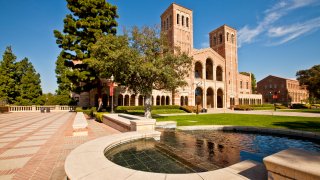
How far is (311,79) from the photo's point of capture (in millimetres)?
52000

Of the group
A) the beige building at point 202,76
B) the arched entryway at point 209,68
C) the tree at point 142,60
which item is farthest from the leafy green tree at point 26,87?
the arched entryway at point 209,68

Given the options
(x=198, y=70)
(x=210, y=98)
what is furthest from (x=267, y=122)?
(x=198, y=70)

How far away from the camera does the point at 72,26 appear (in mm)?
25703

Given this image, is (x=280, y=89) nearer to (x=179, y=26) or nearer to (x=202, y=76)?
(x=202, y=76)

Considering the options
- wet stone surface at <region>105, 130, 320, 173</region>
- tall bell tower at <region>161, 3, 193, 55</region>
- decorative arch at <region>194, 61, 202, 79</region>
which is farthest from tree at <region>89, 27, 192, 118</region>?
decorative arch at <region>194, 61, 202, 79</region>

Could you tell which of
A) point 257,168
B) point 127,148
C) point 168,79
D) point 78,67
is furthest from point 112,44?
point 257,168

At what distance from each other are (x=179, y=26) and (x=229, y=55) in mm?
19786

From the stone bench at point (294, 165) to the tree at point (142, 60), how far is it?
45.1 ft

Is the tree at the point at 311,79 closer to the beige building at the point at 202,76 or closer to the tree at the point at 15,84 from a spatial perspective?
the beige building at the point at 202,76

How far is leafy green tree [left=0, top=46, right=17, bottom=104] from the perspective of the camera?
39.7 metres

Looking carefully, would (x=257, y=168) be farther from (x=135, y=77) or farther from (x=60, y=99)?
(x=60, y=99)

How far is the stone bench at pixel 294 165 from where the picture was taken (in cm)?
246

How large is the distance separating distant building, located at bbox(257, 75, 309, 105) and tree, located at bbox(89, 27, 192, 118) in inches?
3126

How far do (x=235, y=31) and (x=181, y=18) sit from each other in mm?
21967
